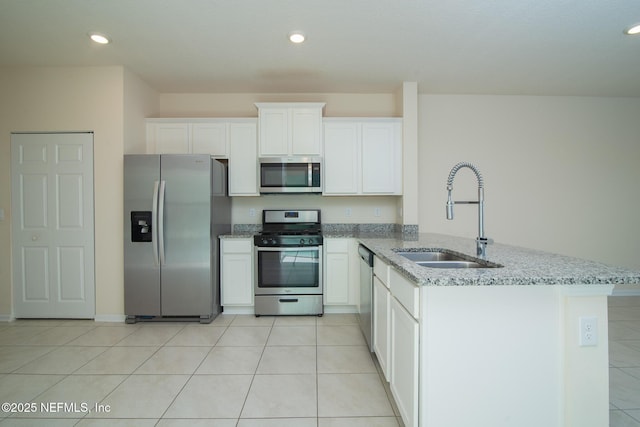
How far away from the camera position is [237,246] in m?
3.22

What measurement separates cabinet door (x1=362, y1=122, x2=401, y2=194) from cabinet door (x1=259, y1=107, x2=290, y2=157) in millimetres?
971

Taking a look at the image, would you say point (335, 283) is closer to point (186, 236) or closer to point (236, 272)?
point (236, 272)

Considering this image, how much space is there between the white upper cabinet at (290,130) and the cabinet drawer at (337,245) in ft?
3.45

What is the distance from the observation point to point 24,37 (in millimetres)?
2477

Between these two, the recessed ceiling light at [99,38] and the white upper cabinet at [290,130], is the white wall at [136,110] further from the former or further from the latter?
the white upper cabinet at [290,130]

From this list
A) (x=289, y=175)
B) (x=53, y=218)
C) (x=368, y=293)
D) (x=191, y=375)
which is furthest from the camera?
(x=289, y=175)

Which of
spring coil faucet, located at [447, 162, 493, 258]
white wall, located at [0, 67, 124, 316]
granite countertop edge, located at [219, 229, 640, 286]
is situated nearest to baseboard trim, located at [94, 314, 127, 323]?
white wall, located at [0, 67, 124, 316]

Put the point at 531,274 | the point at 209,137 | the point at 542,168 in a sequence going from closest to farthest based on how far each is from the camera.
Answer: the point at 531,274 → the point at 209,137 → the point at 542,168

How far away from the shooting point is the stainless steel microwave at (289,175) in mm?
3314

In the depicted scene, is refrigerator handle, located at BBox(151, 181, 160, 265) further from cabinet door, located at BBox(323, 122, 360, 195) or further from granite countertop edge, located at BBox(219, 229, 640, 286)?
granite countertop edge, located at BBox(219, 229, 640, 286)

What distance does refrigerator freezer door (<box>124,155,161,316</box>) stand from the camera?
2.93m

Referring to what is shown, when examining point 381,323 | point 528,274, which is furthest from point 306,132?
point 528,274

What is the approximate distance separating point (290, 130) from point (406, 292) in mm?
2522

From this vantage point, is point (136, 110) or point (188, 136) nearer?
point (136, 110)
